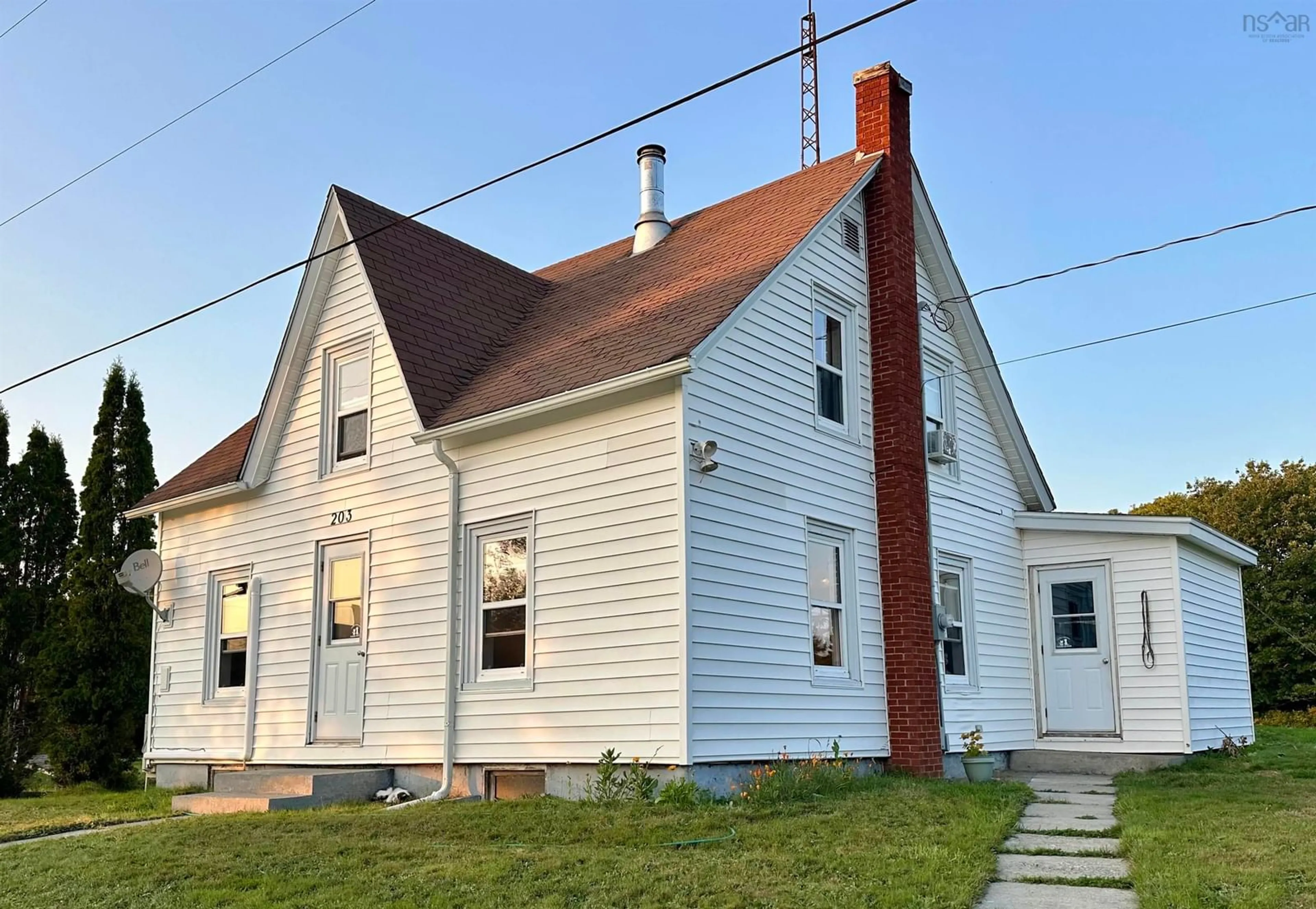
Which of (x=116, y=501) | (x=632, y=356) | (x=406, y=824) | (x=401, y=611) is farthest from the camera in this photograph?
(x=116, y=501)

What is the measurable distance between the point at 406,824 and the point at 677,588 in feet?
9.26

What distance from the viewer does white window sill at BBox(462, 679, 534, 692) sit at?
10828 millimetres

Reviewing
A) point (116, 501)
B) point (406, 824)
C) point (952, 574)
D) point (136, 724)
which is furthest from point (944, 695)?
point (116, 501)

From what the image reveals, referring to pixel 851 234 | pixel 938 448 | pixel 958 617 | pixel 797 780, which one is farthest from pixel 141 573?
pixel 958 617

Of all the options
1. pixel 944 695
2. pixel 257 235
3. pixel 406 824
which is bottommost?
pixel 406 824

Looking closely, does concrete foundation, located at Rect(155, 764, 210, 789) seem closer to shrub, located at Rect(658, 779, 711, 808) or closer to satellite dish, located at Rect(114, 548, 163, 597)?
satellite dish, located at Rect(114, 548, 163, 597)

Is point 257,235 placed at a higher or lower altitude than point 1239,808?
higher

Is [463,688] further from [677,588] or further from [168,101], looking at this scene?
[168,101]

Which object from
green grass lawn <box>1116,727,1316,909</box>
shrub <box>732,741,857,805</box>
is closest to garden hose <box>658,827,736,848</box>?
shrub <box>732,741,857,805</box>

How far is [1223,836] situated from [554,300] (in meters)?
9.97

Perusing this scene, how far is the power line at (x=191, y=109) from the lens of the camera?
34.6ft

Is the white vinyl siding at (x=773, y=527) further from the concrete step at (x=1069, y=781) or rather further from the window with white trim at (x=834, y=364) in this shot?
the concrete step at (x=1069, y=781)

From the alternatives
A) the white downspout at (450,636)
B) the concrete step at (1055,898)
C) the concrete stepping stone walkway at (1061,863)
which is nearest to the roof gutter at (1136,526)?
the concrete stepping stone walkway at (1061,863)

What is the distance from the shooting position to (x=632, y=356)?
10.5 m
